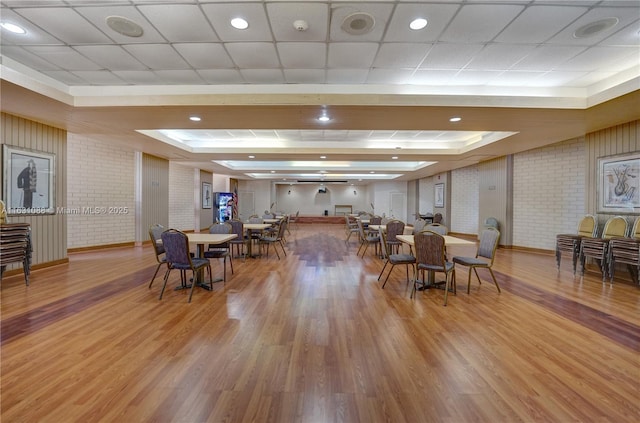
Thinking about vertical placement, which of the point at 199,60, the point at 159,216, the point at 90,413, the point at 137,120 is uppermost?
the point at 199,60

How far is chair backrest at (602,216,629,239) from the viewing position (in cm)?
505

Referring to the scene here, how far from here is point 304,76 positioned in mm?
4043

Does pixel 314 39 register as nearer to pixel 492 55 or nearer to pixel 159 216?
pixel 492 55

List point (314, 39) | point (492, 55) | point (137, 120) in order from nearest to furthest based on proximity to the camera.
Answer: point (314, 39) < point (492, 55) < point (137, 120)

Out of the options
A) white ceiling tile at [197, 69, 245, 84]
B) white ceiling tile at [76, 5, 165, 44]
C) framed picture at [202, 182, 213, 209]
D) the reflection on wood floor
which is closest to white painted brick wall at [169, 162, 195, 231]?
framed picture at [202, 182, 213, 209]

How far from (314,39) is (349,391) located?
345 centimetres

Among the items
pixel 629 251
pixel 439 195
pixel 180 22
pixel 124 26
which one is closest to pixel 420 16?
pixel 180 22

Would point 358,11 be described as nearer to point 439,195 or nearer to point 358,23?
point 358,23

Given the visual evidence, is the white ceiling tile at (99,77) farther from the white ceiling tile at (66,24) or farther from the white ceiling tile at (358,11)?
the white ceiling tile at (358,11)

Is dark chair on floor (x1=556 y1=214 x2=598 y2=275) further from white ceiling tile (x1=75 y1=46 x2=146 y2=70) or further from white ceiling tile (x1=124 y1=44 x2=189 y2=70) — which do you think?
white ceiling tile (x1=75 y1=46 x2=146 y2=70)

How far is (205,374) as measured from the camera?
221 centimetres

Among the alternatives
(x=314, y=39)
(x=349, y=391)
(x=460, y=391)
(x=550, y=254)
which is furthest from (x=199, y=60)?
(x=550, y=254)

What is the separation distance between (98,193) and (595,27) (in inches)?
413

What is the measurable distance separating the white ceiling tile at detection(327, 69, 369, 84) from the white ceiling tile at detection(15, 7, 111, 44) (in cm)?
273
